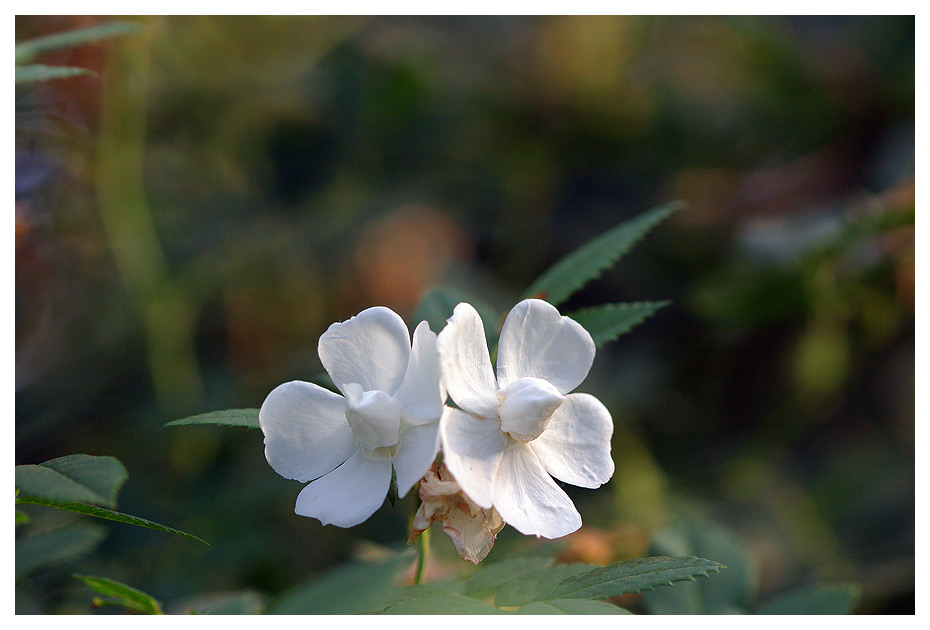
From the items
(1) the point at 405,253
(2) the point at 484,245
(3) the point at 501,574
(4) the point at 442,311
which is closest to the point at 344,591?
(3) the point at 501,574

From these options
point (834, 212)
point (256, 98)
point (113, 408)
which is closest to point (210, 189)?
point (256, 98)

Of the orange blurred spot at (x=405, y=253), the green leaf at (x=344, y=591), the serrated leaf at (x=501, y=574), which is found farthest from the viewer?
the orange blurred spot at (x=405, y=253)

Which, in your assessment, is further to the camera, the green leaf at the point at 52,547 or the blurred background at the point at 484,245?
the blurred background at the point at 484,245

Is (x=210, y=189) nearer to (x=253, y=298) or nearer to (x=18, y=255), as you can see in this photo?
(x=253, y=298)

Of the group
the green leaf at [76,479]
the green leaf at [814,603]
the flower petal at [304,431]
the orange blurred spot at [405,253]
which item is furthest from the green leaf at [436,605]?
the orange blurred spot at [405,253]

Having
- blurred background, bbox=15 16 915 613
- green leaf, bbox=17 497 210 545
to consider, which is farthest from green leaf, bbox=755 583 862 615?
green leaf, bbox=17 497 210 545

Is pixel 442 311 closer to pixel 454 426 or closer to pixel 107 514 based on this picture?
pixel 454 426

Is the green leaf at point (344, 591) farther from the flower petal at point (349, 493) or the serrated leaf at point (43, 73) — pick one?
the serrated leaf at point (43, 73)
